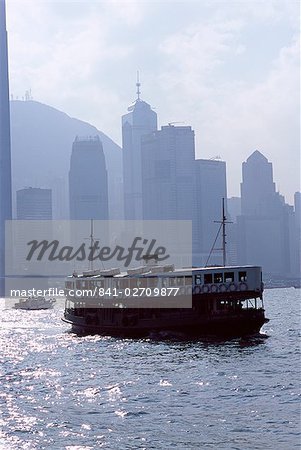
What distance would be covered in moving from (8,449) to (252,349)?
29.2 metres

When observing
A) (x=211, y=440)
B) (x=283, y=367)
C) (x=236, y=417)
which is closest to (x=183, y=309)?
(x=283, y=367)

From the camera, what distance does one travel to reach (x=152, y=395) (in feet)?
120

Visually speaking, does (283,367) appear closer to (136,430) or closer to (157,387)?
(157,387)

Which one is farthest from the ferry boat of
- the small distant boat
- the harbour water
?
the small distant boat

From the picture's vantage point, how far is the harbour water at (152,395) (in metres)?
28.3

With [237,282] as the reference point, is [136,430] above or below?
below

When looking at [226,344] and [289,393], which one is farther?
[226,344]

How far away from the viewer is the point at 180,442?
2753 centimetres

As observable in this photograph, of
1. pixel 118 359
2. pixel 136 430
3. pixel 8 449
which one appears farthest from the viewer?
pixel 118 359

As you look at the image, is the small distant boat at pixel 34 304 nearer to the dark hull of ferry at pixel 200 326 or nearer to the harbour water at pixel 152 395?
the harbour water at pixel 152 395

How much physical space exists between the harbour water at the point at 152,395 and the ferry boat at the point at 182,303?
1711 millimetres

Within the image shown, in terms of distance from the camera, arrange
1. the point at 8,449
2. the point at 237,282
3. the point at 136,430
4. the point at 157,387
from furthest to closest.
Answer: the point at 237,282 < the point at 157,387 < the point at 136,430 < the point at 8,449

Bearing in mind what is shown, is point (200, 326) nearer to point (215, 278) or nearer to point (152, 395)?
point (215, 278)

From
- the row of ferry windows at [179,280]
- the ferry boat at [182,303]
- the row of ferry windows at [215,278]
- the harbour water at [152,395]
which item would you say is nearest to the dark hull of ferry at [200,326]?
the ferry boat at [182,303]
